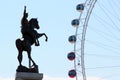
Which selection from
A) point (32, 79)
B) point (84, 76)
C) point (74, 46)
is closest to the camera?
point (32, 79)

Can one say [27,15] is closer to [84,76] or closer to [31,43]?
[31,43]

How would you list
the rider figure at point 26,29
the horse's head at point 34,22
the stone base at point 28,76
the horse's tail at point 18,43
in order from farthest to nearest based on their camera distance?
1. the horse's head at point 34,22
2. the rider figure at point 26,29
3. the horse's tail at point 18,43
4. the stone base at point 28,76

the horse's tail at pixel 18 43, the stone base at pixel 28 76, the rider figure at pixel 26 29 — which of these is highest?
the rider figure at pixel 26 29

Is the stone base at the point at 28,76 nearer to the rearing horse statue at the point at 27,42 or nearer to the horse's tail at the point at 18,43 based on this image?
the rearing horse statue at the point at 27,42

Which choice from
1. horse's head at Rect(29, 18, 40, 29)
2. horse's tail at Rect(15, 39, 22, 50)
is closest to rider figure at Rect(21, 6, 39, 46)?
horse's head at Rect(29, 18, 40, 29)

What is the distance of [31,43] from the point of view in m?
29.8

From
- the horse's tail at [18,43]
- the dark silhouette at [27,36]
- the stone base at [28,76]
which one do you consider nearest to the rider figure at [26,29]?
the dark silhouette at [27,36]

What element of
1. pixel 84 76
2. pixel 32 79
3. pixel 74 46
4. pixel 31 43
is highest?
pixel 74 46

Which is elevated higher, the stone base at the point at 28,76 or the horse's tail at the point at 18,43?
the horse's tail at the point at 18,43

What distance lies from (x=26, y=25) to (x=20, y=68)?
7.00 ft

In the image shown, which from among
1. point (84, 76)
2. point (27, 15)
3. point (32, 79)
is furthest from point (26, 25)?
point (84, 76)

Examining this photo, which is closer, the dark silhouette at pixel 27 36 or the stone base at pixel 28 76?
the stone base at pixel 28 76

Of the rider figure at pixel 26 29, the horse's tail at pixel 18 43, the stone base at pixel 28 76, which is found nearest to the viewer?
the stone base at pixel 28 76

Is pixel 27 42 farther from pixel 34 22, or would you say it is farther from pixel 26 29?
pixel 34 22
